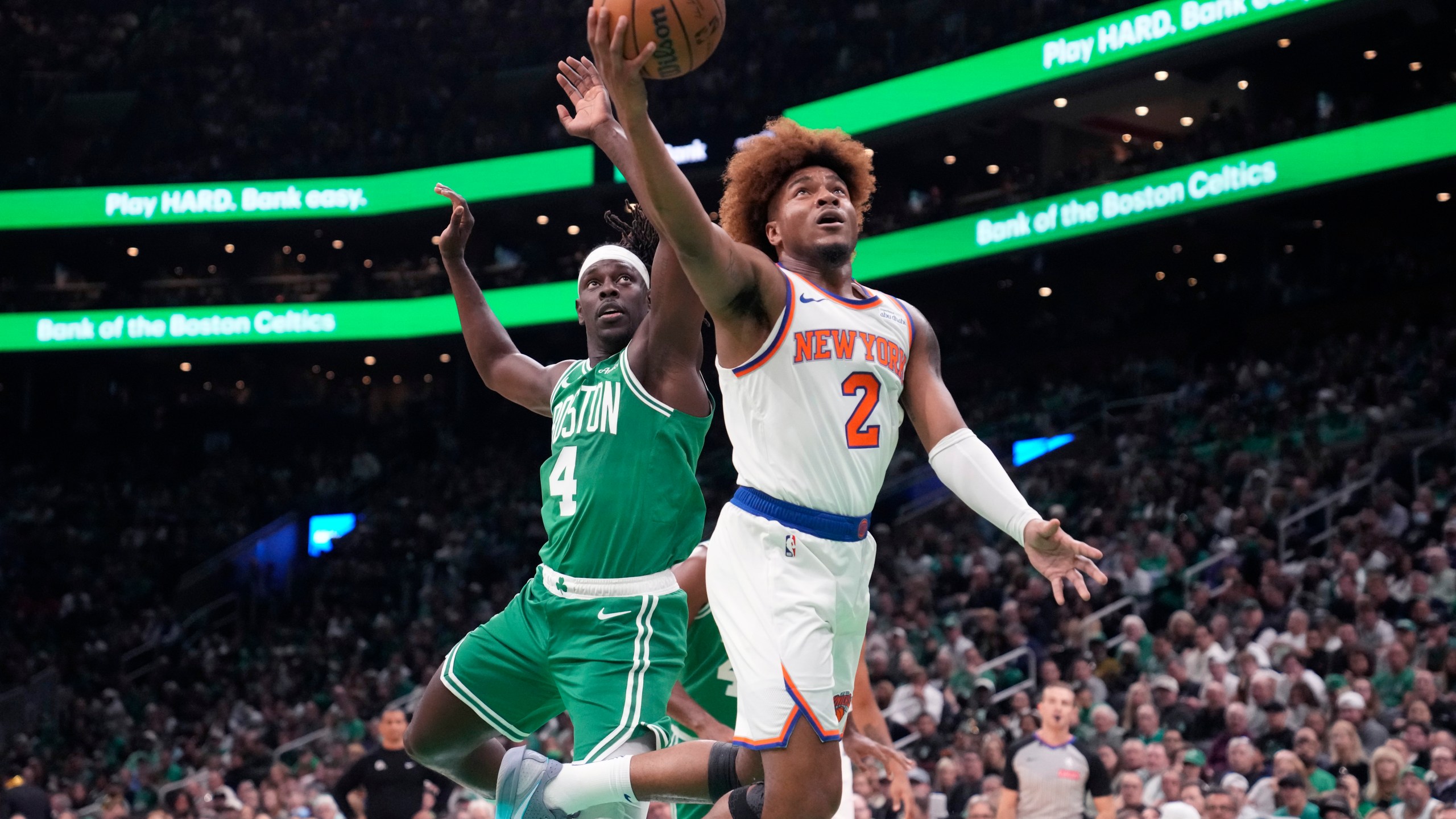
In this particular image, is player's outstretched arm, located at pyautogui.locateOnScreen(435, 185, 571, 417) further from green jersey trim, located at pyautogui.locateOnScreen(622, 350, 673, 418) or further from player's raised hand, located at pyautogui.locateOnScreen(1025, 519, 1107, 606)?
player's raised hand, located at pyautogui.locateOnScreen(1025, 519, 1107, 606)

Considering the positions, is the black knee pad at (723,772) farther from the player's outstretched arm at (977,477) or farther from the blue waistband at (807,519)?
the player's outstretched arm at (977,477)

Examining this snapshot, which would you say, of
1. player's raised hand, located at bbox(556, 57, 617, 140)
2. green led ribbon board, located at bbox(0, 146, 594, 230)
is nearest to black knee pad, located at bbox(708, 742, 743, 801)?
player's raised hand, located at bbox(556, 57, 617, 140)

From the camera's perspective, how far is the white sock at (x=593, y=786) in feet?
15.5

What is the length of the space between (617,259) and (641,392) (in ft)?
1.90

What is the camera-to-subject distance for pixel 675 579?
5.43 meters

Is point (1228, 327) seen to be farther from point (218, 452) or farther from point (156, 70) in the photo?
point (156, 70)

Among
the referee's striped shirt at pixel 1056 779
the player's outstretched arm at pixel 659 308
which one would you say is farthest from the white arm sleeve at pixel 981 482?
the referee's striped shirt at pixel 1056 779

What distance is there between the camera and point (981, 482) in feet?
14.4

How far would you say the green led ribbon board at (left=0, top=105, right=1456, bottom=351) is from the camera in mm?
18578

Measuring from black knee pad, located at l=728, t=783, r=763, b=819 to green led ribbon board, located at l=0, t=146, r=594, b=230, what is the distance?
897 inches

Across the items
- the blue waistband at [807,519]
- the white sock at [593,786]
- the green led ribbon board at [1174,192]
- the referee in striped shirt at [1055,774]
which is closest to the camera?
the blue waistband at [807,519]

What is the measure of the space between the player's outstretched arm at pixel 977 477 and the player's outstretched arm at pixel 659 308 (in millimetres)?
777

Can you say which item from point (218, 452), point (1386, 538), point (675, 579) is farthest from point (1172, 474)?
point (218, 452)

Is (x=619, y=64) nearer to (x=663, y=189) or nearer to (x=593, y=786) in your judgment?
(x=663, y=189)
